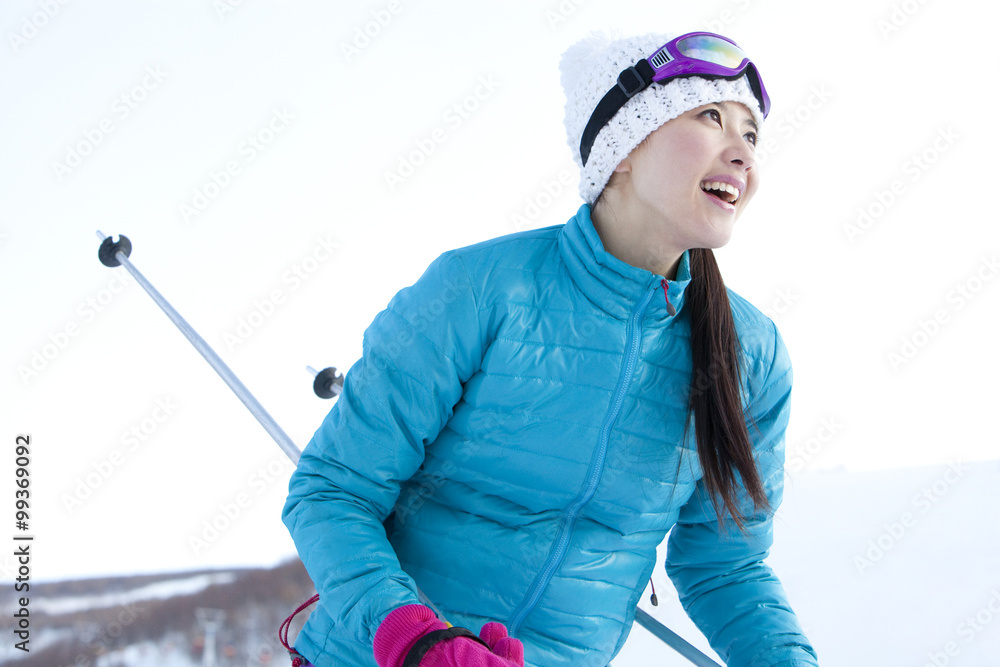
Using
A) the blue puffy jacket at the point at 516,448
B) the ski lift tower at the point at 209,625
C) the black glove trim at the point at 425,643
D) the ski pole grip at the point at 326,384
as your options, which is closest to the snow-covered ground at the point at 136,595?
the ski lift tower at the point at 209,625

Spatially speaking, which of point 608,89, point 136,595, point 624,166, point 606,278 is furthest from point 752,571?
point 136,595

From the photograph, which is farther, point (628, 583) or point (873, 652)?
point (873, 652)

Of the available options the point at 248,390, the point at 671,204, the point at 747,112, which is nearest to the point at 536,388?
the point at 671,204

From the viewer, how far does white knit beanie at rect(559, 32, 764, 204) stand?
2.98ft

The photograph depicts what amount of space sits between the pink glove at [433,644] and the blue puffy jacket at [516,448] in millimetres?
75

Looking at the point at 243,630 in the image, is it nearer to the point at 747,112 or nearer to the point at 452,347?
the point at 452,347

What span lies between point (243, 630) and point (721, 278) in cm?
256

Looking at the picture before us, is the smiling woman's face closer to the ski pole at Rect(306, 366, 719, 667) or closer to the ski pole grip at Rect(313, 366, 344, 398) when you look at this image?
the ski pole at Rect(306, 366, 719, 667)

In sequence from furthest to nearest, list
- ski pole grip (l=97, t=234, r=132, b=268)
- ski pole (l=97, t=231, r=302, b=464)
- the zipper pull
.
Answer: ski pole grip (l=97, t=234, r=132, b=268), ski pole (l=97, t=231, r=302, b=464), the zipper pull

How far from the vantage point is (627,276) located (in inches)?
34.7

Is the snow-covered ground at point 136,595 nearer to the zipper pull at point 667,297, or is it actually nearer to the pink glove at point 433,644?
the pink glove at point 433,644

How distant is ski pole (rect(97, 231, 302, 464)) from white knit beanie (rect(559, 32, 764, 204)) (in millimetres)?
669

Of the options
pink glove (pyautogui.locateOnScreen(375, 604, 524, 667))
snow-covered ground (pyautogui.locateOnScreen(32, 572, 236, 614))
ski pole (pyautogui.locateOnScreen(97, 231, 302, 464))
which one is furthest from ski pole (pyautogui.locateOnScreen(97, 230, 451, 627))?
snow-covered ground (pyautogui.locateOnScreen(32, 572, 236, 614))

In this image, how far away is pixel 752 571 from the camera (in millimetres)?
1035
